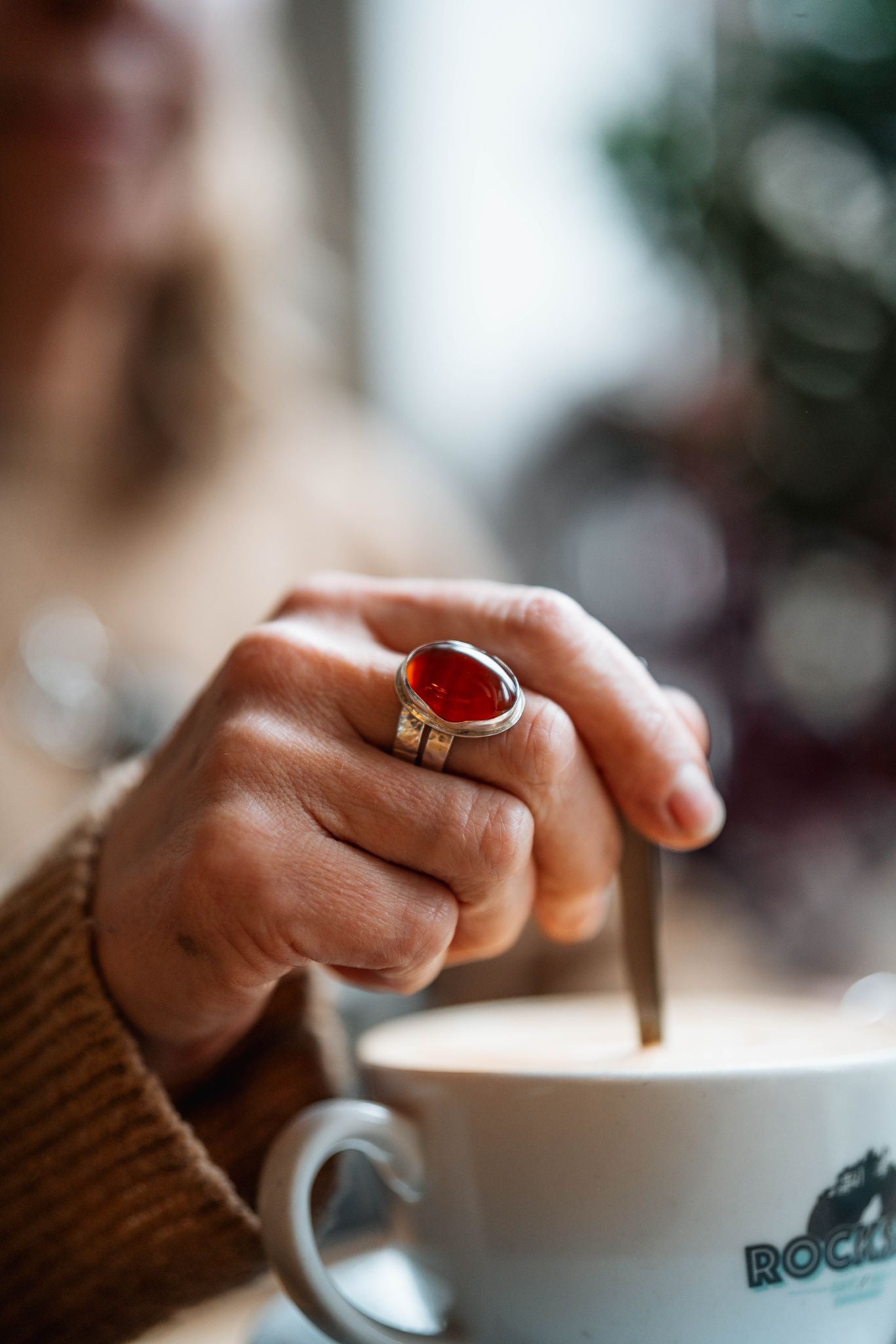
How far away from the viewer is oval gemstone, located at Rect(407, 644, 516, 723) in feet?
0.99

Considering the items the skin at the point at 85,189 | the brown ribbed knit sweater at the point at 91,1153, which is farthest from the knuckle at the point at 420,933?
the skin at the point at 85,189

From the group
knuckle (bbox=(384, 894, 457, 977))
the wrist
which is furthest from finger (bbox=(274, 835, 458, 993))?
the wrist

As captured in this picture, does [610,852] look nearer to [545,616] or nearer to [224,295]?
[545,616]

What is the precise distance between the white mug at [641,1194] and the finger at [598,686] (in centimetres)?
7

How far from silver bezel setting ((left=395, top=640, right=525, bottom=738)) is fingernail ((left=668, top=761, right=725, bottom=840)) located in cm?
7

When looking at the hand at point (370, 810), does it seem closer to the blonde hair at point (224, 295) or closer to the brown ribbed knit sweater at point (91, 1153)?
the brown ribbed knit sweater at point (91, 1153)

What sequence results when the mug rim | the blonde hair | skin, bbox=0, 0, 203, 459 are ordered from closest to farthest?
the mug rim
skin, bbox=0, 0, 203, 459
the blonde hair

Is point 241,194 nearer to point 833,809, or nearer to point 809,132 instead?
point 809,132

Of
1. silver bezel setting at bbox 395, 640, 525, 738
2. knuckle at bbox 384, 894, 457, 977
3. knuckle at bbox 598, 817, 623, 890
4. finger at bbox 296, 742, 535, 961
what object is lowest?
knuckle at bbox 598, 817, 623, 890

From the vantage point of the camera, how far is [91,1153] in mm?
359

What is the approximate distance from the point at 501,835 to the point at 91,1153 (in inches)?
7.1

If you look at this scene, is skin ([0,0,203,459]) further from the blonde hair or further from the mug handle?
the mug handle

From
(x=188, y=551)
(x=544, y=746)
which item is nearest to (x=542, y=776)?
(x=544, y=746)

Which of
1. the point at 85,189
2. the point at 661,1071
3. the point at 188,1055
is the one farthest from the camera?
the point at 85,189
